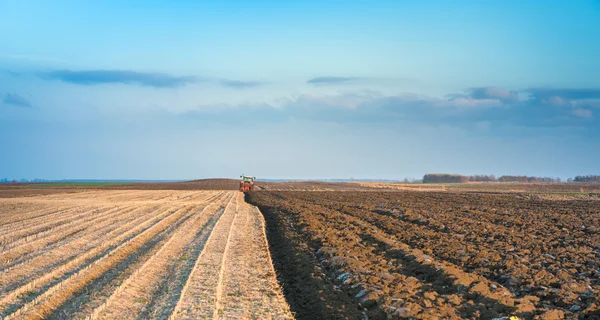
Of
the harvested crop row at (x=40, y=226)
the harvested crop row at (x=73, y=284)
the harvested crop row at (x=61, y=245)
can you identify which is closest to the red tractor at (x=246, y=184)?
the harvested crop row at (x=40, y=226)

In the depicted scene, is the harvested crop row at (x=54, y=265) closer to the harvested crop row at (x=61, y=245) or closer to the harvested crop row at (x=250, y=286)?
the harvested crop row at (x=61, y=245)

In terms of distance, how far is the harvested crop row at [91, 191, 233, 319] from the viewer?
330 inches

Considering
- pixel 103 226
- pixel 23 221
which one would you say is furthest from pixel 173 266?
pixel 23 221

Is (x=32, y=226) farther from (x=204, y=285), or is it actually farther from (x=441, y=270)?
(x=441, y=270)

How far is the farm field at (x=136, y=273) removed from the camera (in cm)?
862

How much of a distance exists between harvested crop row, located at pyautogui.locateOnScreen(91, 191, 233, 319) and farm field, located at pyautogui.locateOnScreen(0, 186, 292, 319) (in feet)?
0.06

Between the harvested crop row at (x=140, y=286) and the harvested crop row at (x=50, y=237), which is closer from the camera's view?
the harvested crop row at (x=140, y=286)

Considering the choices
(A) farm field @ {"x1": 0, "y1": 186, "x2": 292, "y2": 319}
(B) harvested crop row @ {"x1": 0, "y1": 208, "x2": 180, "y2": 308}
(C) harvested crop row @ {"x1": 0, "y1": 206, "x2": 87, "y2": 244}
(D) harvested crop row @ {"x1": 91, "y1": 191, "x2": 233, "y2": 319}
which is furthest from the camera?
(C) harvested crop row @ {"x1": 0, "y1": 206, "x2": 87, "y2": 244}

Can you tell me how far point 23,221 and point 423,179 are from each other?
482 ft

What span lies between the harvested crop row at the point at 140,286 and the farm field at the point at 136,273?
0.7 inches

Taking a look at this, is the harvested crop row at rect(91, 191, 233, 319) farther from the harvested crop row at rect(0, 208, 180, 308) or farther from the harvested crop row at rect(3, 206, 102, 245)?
the harvested crop row at rect(3, 206, 102, 245)

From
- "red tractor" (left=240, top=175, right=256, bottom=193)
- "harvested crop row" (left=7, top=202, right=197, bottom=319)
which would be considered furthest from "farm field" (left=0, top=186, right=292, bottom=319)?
"red tractor" (left=240, top=175, right=256, bottom=193)

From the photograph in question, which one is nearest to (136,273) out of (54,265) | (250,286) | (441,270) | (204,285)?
(204,285)

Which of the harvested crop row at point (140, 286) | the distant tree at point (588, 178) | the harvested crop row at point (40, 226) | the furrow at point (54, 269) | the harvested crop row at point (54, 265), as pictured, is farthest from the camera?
the distant tree at point (588, 178)
